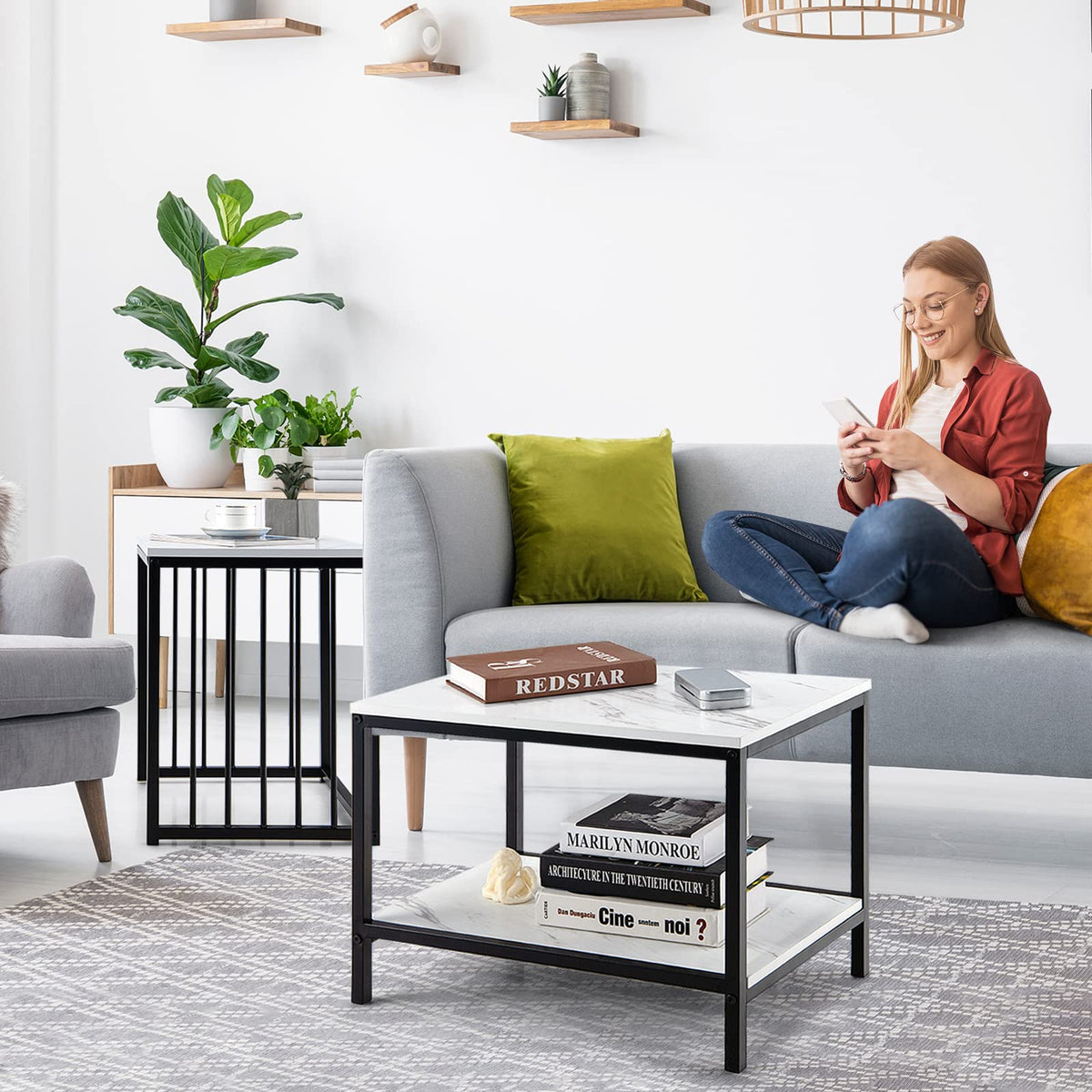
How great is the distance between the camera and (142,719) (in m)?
3.32

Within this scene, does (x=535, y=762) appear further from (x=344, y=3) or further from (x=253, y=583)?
(x=344, y=3)

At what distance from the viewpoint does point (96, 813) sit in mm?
2770

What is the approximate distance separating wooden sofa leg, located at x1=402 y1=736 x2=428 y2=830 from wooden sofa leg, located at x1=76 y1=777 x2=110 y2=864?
1.87 feet

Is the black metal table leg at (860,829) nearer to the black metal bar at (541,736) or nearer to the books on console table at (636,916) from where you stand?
the books on console table at (636,916)

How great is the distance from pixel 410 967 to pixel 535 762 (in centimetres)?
149

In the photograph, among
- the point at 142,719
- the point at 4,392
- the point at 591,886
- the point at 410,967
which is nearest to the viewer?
the point at 591,886

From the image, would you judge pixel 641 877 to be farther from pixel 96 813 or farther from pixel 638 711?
pixel 96 813

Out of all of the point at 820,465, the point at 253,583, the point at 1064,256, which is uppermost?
the point at 1064,256

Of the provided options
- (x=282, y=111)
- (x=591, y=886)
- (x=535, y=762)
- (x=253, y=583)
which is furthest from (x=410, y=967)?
(x=282, y=111)

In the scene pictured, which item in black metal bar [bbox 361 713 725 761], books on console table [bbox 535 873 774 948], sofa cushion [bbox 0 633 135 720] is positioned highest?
black metal bar [bbox 361 713 725 761]

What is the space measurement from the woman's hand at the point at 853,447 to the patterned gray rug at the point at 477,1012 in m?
0.89

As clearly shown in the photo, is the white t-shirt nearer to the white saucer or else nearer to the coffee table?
the coffee table

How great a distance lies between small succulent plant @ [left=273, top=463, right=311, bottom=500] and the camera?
14.3ft

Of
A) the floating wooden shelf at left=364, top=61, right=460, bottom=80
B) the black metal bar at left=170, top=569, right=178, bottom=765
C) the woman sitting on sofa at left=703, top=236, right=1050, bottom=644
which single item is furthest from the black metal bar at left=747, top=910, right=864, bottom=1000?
the floating wooden shelf at left=364, top=61, right=460, bottom=80
